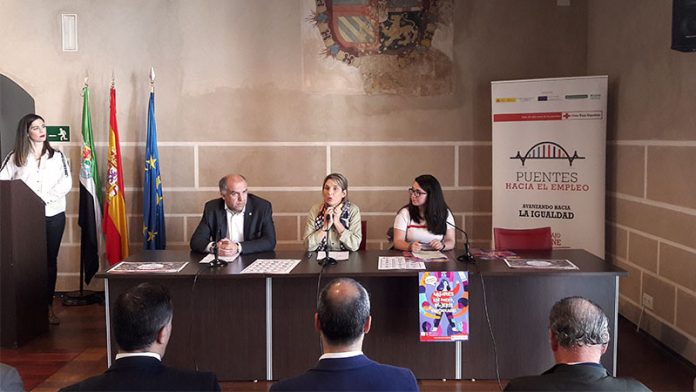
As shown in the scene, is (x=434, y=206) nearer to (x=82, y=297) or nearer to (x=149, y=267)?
(x=149, y=267)

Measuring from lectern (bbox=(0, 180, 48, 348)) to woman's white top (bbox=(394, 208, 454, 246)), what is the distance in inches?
101

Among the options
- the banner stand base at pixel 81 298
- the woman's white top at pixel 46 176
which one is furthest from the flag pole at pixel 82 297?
the woman's white top at pixel 46 176

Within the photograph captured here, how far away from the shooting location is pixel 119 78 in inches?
239

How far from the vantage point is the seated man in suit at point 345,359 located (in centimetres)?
190

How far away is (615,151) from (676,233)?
121 centimetres

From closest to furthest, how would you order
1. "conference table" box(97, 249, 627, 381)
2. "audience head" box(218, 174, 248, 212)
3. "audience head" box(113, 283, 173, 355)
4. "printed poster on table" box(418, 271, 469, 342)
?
"audience head" box(113, 283, 173, 355) → "printed poster on table" box(418, 271, 469, 342) → "conference table" box(97, 249, 627, 381) → "audience head" box(218, 174, 248, 212)

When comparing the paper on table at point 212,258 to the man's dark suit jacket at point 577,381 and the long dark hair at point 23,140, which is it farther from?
the man's dark suit jacket at point 577,381

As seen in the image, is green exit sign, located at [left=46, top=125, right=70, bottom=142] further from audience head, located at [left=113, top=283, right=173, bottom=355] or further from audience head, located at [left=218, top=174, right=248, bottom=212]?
audience head, located at [left=113, top=283, right=173, bottom=355]

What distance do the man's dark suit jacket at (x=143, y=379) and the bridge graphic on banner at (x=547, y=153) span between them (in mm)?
4350

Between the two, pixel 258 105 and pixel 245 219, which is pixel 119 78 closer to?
pixel 258 105

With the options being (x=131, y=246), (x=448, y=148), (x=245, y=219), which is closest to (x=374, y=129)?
(x=448, y=148)

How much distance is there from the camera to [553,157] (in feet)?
18.7

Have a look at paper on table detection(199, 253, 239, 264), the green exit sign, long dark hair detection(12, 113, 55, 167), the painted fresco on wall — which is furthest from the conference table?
the green exit sign

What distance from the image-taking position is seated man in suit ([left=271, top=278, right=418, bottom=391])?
1.90 m
